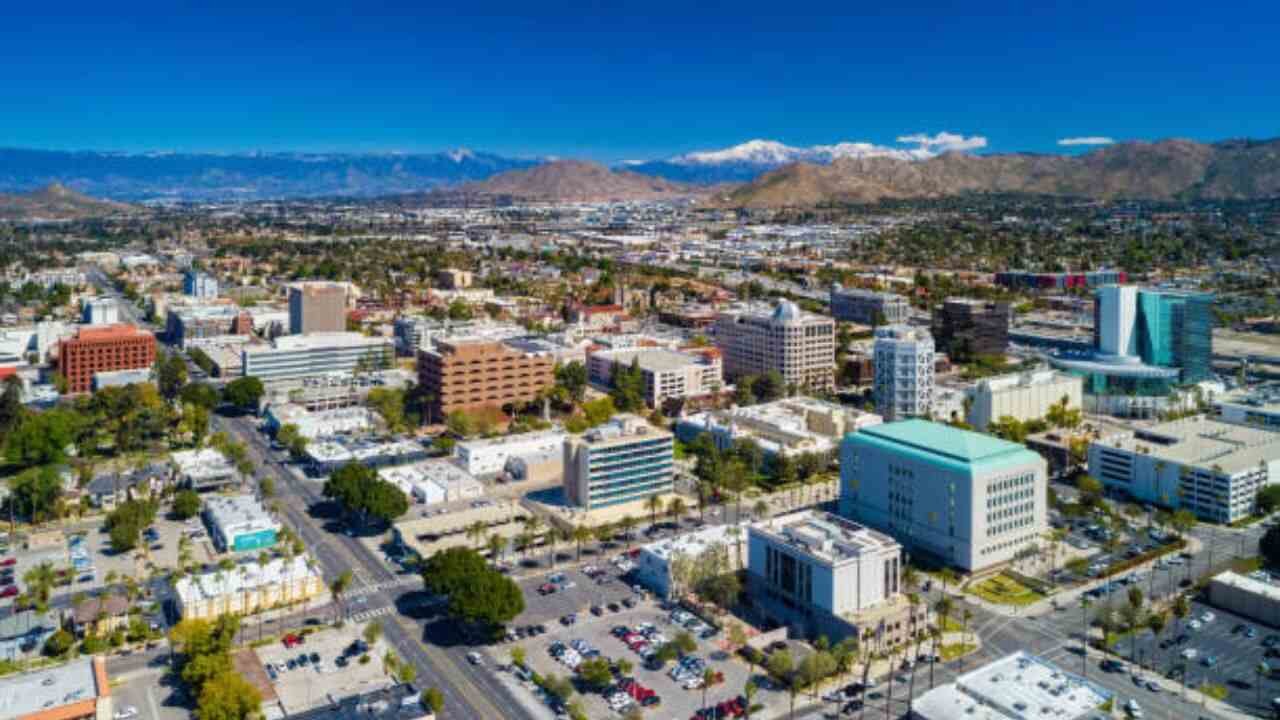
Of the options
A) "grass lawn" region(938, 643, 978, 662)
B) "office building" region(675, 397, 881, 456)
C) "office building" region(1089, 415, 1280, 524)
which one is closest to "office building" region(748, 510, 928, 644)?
"grass lawn" region(938, 643, 978, 662)

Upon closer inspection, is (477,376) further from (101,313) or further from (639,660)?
(101,313)

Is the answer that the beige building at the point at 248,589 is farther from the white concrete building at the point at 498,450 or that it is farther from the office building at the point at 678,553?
the white concrete building at the point at 498,450

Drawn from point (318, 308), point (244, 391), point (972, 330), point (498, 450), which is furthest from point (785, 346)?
point (318, 308)

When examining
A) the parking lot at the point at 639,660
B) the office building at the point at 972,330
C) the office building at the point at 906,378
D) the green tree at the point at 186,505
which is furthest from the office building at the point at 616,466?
the office building at the point at 972,330

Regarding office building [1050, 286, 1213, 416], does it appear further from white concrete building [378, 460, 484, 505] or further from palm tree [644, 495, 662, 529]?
white concrete building [378, 460, 484, 505]

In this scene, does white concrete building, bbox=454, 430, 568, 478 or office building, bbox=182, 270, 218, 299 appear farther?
office building, bbox=182, 270, 218, 299

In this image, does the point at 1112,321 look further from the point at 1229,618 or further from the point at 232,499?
the point at 232,499
